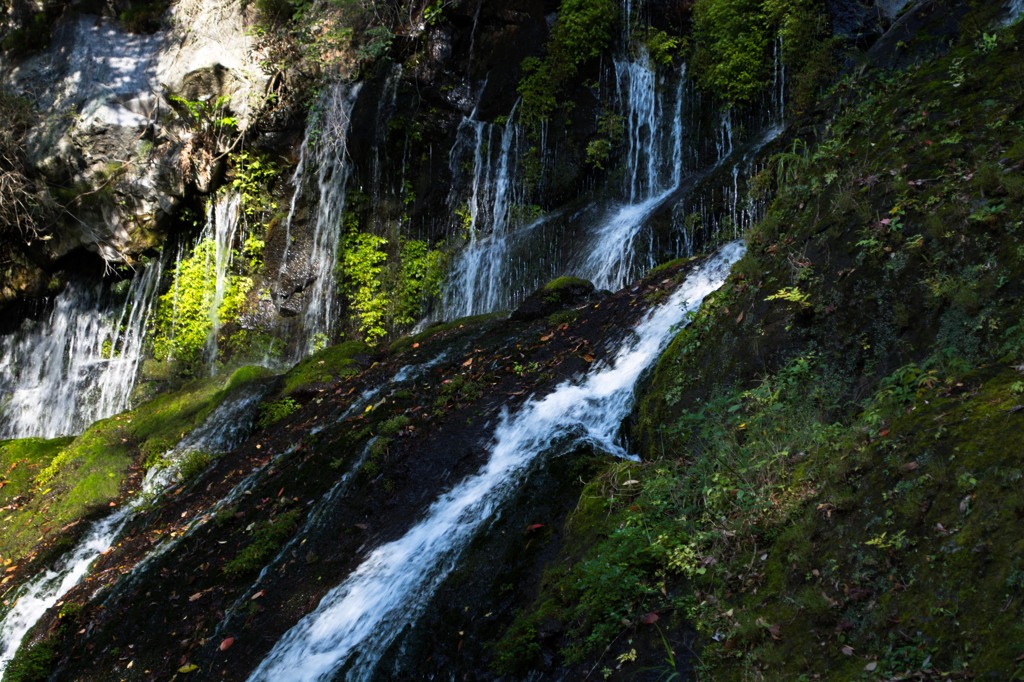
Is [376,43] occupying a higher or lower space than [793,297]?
higher

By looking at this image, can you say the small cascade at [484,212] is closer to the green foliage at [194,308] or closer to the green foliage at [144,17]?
the green foliage at [194,308]

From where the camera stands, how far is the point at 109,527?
30.8 ft

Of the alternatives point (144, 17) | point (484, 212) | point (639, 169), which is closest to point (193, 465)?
point (484, 212)

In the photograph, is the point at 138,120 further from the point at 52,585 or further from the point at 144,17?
the point at 52,585

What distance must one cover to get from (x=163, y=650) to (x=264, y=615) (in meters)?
1.08

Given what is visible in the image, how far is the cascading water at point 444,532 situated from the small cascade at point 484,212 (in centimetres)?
698

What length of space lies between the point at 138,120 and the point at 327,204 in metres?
4.46

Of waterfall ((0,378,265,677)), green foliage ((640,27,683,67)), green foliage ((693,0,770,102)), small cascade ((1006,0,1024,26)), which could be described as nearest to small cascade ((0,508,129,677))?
waterfall ((0,378,265,677))

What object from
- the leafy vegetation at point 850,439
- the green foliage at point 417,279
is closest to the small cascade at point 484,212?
the green foliage at point 417,279

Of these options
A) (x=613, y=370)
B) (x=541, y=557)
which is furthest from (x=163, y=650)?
(x=613, y=370)

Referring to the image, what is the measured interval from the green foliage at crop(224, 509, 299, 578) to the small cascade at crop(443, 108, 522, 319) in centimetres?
756

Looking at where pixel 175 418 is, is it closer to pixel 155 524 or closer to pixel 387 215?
pixel 155 524

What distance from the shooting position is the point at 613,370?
23.0ft

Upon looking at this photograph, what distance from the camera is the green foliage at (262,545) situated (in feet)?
21.9
